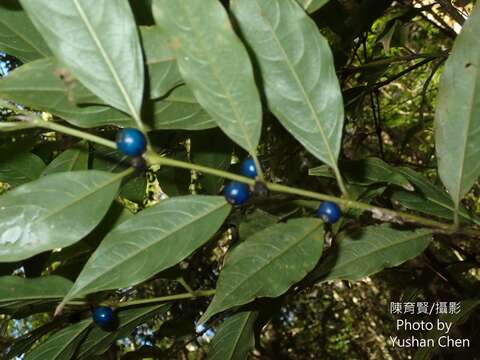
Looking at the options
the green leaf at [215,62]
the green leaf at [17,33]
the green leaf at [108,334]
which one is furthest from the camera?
the green leaf at [108,334]

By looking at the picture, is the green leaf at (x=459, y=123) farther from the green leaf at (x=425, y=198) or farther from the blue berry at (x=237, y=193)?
the blue berry at (x=237, y=193)

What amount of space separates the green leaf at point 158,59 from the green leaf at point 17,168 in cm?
53

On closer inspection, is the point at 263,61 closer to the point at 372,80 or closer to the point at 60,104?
the point at 60,104

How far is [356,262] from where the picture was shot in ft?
3.78

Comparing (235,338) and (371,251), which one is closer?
(371,251)

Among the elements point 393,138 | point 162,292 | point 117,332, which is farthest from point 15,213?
point 393,138

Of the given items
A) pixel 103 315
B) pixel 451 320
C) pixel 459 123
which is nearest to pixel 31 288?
pixel 103 315

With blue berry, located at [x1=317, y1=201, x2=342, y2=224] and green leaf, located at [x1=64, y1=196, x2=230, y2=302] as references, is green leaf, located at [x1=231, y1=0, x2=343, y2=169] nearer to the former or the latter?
blue berry, located at [x1=317, y1=201, x2=342, y2=224]

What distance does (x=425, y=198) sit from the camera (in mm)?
1255

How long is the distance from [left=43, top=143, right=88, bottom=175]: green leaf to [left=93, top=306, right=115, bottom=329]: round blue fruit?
320 millimetres

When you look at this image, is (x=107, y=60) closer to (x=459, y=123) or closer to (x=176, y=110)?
(x=176, y=110)

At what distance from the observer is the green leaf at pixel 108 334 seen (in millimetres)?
1348

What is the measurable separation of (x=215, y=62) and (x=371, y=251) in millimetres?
553

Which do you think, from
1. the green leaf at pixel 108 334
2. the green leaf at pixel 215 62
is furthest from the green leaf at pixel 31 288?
the green leaf at pixel 215 62
